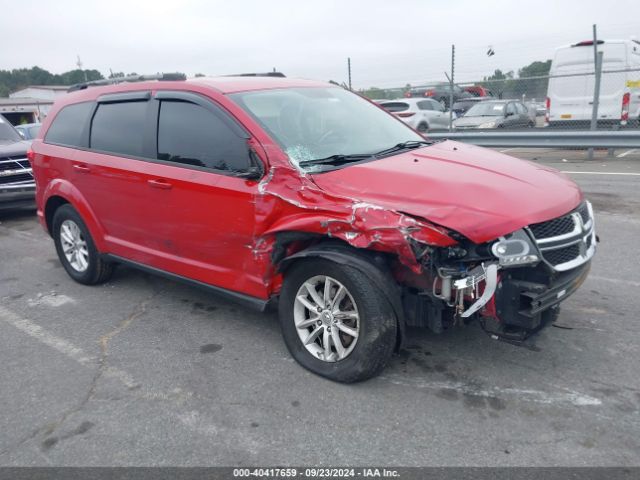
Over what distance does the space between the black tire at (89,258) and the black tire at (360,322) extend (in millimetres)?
2377

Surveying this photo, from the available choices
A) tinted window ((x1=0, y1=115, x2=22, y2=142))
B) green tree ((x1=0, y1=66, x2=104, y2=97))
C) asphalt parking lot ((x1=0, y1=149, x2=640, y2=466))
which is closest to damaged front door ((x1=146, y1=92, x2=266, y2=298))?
asphalt parking lot ((x1=0, y1=149, x2=640, y2=466))

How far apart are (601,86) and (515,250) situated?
1252 cm

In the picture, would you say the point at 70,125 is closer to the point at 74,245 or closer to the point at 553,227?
the point at 74,245

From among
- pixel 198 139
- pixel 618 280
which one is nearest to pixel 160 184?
pixel 198 139

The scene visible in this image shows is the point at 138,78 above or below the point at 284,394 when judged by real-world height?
above

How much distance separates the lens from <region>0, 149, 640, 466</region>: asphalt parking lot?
9.07 ft

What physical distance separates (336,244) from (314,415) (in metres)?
0.97

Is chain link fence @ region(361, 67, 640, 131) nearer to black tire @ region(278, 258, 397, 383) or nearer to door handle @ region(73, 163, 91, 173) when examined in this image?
door handle @ region(73, 163, 91, 173)

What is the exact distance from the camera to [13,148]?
29.1 ft

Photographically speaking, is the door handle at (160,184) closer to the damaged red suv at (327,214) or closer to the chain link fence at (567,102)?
the damaged red suv at (327,214)

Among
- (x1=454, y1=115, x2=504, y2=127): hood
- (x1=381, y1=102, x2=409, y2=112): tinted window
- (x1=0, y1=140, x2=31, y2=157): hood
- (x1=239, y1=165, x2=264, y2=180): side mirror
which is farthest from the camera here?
(x1=381, y1=102, x2=409, y2=112): tinted window

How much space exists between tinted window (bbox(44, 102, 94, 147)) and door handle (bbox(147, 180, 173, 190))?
1.19 meters

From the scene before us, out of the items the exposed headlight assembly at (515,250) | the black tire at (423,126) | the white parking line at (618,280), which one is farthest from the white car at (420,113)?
the exposed headlight assembly at (515,250)

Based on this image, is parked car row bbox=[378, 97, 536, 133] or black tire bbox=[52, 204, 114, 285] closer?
black tire bbox=[52, 204, 114, 285]
